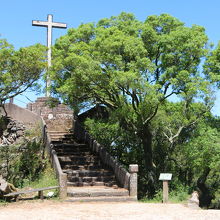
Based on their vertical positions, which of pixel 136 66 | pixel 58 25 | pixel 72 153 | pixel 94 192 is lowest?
pixel 94 192

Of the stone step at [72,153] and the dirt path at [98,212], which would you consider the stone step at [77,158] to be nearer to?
the stone step at [72,153]

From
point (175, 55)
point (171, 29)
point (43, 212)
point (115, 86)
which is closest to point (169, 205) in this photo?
point (43, 212)

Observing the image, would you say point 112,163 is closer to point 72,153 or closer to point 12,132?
point 72,153

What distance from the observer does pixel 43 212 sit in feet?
33.6

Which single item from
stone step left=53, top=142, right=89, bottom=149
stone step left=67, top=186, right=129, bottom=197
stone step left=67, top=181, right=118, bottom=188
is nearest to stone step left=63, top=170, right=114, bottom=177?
stone step left=67, top=181, right=118, bottom=188

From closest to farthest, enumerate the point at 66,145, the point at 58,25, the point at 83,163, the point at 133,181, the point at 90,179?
the point at 133,181, the point at 90,179, the point at 83,163, the point at 66,145, the point at 58,25

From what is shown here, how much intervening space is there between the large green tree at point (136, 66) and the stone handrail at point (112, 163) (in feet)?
6.61

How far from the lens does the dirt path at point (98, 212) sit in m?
9.66

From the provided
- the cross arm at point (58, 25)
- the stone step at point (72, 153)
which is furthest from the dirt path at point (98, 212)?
the cross arm at point (58, 25)

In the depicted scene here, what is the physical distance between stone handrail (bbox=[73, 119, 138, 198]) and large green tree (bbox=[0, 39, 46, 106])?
16.2ft

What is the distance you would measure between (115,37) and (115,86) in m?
2.05

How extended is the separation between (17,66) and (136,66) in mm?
5353

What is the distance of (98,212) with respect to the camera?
10445 millimetres

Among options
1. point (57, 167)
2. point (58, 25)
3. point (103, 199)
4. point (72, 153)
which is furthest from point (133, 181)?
point (58, 25)
